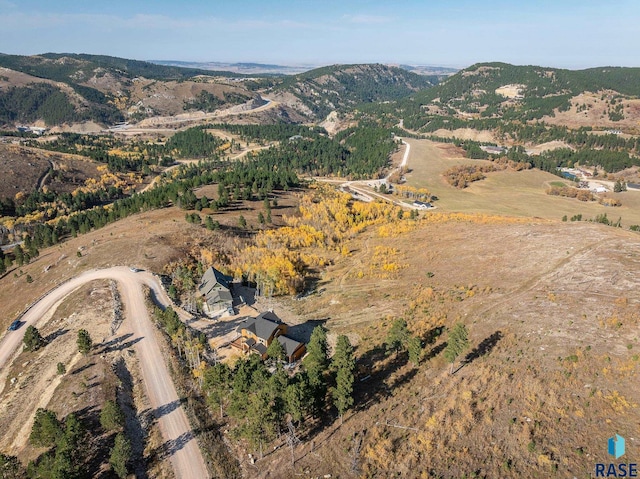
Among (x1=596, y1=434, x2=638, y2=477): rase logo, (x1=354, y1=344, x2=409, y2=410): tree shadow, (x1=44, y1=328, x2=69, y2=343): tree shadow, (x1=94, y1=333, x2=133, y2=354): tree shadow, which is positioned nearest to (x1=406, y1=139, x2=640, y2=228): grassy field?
(x1=354, y1=344, x2=409, y2=410): tree shadow

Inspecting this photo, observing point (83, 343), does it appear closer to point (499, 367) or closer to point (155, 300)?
point (155, 300)

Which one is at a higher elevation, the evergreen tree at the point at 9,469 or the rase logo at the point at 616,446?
the rase logo at the point at 616,446

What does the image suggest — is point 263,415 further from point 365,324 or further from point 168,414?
point 365,324

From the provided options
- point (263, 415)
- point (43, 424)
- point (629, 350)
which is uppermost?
point (629, 350)

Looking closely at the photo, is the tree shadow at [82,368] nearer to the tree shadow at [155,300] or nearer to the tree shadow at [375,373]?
the tree shadow at [155,300]

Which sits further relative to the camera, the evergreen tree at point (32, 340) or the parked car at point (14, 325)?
the parked car at point (14, 325)

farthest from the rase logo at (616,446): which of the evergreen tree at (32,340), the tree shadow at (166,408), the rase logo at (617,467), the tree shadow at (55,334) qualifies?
the evergreen tree at (32,340)

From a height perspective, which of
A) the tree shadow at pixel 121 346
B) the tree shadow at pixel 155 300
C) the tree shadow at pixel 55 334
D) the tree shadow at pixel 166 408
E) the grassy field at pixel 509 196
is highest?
the grassy field at pixel 509 196

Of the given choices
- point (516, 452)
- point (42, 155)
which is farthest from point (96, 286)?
point (42, 155)
